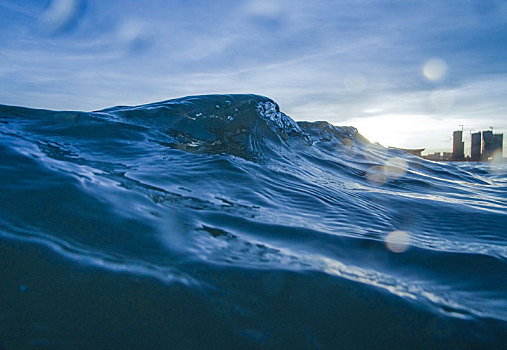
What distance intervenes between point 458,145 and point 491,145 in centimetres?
285

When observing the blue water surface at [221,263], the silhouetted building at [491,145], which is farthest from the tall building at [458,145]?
the blue water surface at [221,263]

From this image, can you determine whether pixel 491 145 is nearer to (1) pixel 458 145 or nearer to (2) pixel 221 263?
(1) pixel 458 145

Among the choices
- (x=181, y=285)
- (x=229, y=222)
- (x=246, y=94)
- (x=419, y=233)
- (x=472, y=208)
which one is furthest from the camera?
(x=246, y=94)

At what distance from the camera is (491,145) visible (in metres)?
21.4

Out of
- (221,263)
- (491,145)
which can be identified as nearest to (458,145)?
(491,145)

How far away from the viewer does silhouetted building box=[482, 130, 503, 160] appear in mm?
21234

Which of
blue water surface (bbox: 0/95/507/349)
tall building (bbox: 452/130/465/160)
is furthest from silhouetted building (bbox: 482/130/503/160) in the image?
blue water surface (bbox: 0/95/507/349)

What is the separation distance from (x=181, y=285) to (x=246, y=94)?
603 cm

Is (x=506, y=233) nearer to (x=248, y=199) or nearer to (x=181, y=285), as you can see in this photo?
(x=248, y=199)

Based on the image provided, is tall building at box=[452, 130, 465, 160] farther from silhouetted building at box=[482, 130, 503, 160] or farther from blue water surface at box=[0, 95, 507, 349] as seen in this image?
blue water surface at box=[0, 95, 507, 349]

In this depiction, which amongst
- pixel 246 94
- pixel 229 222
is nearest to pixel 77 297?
pixel 229 222

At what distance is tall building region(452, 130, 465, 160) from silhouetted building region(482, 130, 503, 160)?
2163 millimetres

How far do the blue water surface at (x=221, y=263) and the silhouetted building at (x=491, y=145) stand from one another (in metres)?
24.3

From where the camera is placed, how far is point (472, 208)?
115 inches
